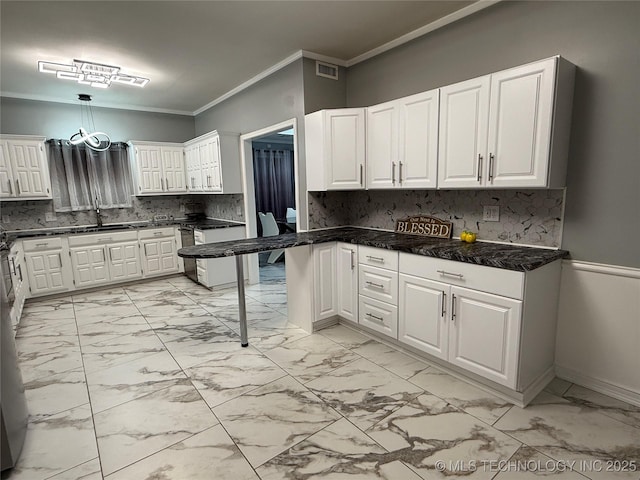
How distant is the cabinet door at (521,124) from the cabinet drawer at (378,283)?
3.37 ft

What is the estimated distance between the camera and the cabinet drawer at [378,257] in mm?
2700

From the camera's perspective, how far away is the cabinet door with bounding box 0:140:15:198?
165 inches

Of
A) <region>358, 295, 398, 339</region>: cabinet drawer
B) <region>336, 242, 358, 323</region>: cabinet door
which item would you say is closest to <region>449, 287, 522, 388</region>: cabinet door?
<region>358, 295, 398, 339</region>: cabinet drawer

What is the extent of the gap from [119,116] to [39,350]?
145 inches

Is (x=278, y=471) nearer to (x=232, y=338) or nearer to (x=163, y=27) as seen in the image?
(x=232, y=338)

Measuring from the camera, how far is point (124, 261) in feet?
16.1

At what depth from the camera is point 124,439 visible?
192 cm

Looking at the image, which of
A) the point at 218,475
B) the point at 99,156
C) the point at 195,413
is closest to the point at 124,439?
the point at 195,413

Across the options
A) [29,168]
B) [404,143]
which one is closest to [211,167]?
[29,168]

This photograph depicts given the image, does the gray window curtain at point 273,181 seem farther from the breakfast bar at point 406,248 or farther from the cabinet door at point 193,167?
the breakfast bar at point 406,248

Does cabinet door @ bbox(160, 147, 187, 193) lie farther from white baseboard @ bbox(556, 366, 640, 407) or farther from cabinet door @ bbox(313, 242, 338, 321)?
white baseboard @ bbox(556, 366, 640, 407)

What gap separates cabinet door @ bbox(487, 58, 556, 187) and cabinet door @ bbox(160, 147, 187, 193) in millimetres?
4791

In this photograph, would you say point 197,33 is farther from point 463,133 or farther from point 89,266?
point 89,266

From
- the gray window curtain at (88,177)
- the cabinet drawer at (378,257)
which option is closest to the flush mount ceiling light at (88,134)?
the gray window curtain at (88,177)
